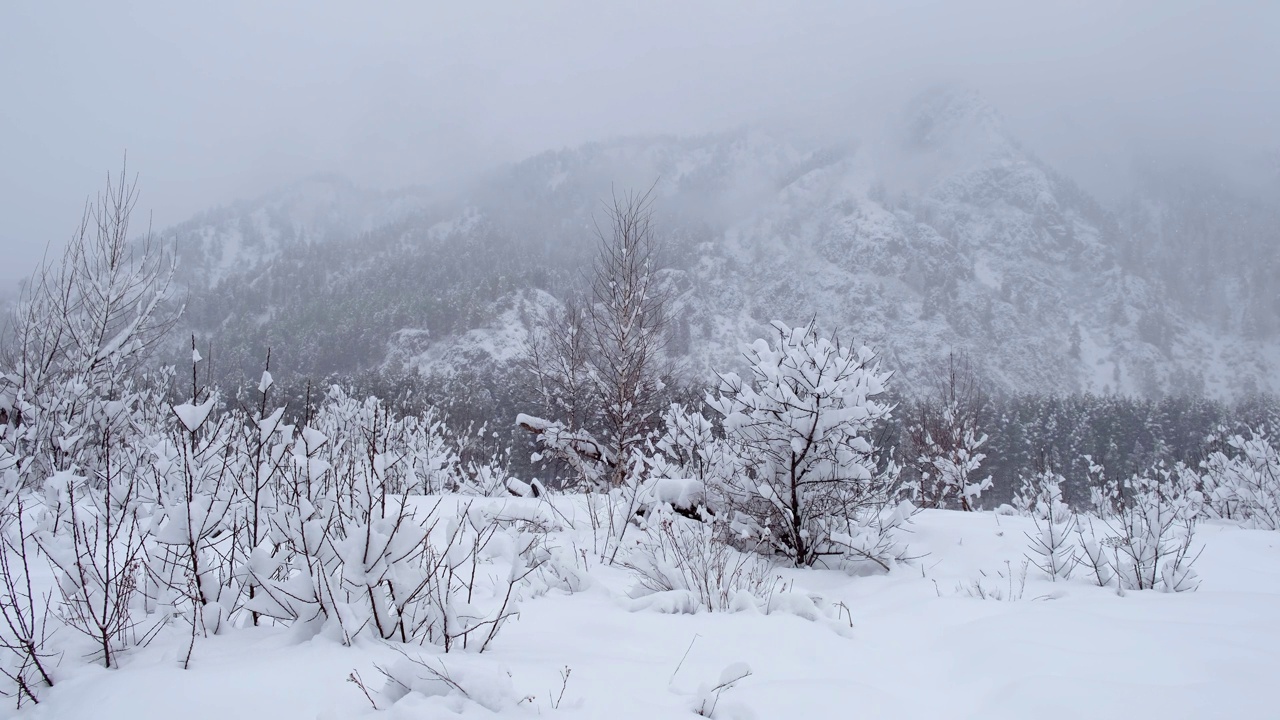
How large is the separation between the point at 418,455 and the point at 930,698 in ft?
41.2

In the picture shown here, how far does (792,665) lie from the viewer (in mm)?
2186

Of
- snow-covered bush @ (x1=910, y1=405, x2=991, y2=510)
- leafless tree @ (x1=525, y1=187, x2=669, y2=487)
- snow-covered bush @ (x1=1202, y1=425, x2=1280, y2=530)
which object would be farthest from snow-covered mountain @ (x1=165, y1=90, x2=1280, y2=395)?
leafless tree @ (x1=525, y1=187, x2=669, y2=487)

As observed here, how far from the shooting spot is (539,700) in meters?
1.59

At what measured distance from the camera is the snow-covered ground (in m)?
1.53

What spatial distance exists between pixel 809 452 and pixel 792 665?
320 centimetres

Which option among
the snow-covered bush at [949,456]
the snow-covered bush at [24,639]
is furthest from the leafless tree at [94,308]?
the snow-covered bush at [949,456]

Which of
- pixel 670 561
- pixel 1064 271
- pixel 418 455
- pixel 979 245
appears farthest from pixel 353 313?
pixel 1064 271

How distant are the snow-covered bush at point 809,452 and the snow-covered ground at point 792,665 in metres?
1.62

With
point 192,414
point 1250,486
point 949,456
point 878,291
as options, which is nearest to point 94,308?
point 192,414

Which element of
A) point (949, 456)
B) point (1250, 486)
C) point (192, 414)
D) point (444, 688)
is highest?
point (192, 414)

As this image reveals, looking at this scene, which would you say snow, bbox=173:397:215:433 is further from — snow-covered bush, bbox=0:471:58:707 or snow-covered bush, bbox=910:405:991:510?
snow-covered bush, bbox=910:405:991:510

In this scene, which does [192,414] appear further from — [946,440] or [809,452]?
[946,440]

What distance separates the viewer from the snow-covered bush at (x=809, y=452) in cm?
488

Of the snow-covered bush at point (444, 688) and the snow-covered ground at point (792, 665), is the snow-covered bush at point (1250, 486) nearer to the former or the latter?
the snow-covered ground at point (792, 665)
